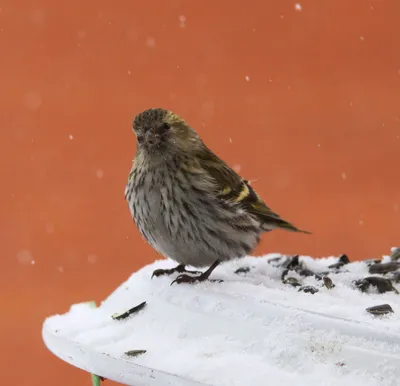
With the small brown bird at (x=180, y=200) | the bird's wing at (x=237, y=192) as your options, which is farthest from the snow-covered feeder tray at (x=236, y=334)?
the bird's wing at (x=237, y=192)

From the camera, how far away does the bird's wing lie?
94.6 inches

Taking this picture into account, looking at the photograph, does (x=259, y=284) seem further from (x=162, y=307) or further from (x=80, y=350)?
(x=80, y=350)

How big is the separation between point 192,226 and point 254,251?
288 millimetres

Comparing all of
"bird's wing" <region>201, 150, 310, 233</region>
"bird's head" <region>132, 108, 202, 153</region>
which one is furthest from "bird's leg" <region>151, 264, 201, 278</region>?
"bird's head" <region>132, 108, 202, 153</region>

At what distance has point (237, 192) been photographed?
8.15 feet

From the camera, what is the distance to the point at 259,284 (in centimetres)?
203

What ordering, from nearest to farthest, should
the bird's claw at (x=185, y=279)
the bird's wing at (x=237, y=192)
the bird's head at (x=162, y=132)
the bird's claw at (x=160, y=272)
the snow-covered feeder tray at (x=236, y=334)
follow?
1. the snow-covered feeder tray at (x=236, y=334)
2. the bird's claw at (x=185, y=279)
3. the bird's claw at (x=160, y=272)
4. the bird's head at (x=162, y=132)
5. the bird's wing at (x=237, y=192)

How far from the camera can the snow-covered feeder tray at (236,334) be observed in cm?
149

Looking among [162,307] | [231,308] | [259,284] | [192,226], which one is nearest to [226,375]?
[231,308]

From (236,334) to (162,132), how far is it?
85cm

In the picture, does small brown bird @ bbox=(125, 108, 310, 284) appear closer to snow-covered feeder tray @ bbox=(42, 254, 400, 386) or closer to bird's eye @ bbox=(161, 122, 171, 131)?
bird's eye @ bbox=(161, 122, 171, 131)

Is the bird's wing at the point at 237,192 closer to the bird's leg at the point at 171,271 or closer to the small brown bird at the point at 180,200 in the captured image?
the small brown bird at the point at 180,200

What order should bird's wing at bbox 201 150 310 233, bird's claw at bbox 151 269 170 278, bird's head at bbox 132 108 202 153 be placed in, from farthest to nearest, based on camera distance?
1. bird's wing at bbox 201 150 310 233
2. bird's head at bbox 132 108 202 153
3. bird's claw at bbox 151 269 170 278

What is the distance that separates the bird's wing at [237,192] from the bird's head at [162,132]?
9 centimetres
